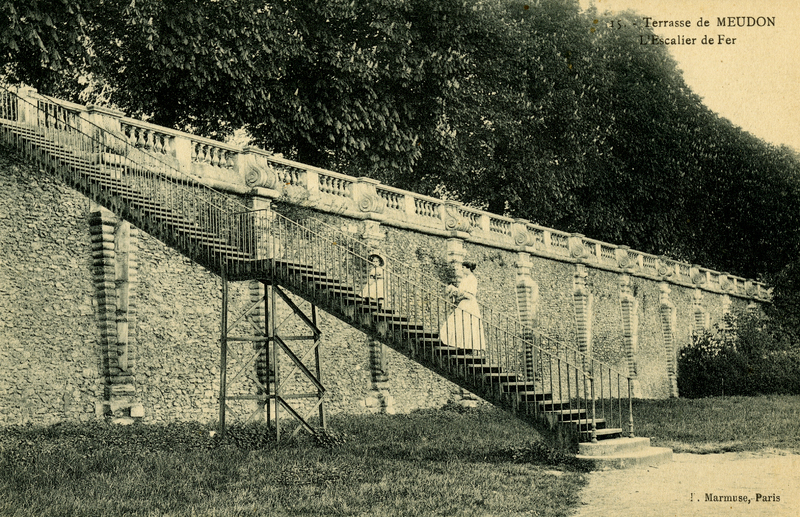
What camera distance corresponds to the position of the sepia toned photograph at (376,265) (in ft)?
35.3

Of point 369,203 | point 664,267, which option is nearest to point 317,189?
point 369,203

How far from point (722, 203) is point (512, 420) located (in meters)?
22.8

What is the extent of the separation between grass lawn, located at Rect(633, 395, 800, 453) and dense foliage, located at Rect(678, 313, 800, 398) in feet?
23.4

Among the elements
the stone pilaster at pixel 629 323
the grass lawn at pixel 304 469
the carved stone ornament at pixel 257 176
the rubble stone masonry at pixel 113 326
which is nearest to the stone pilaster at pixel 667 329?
the stone pilaster at pixel 629 323

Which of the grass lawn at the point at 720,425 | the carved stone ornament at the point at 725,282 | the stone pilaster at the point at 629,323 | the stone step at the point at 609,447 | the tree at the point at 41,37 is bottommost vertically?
the grass lawn at the point at 720,425

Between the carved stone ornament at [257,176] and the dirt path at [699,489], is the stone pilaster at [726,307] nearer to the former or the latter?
the carved stone ornament at [257,176]

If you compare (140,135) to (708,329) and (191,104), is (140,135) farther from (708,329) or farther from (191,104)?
(708,329)

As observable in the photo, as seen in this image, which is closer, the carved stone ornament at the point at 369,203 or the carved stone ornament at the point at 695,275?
the carved stone ornament at the point at 369,203

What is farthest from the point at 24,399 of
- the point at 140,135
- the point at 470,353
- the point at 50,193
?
the point at 470,353

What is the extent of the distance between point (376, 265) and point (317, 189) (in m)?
6.34

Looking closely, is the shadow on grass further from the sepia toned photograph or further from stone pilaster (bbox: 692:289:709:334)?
stone pilaster (bbox: 692:289:709:334)

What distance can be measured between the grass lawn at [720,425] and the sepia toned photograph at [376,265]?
13 centimetres

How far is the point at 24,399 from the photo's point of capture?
1356 centimetres

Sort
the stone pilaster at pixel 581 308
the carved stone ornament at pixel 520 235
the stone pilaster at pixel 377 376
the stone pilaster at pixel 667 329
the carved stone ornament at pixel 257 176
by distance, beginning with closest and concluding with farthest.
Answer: the carved stone ornament at pixel 257 176, the stone pilaster at pixel 377 376, the carved stone ornament at pixel 520 235, the stone pilaster at pixel 581 308, the stone pilaster at pixel 667 329
